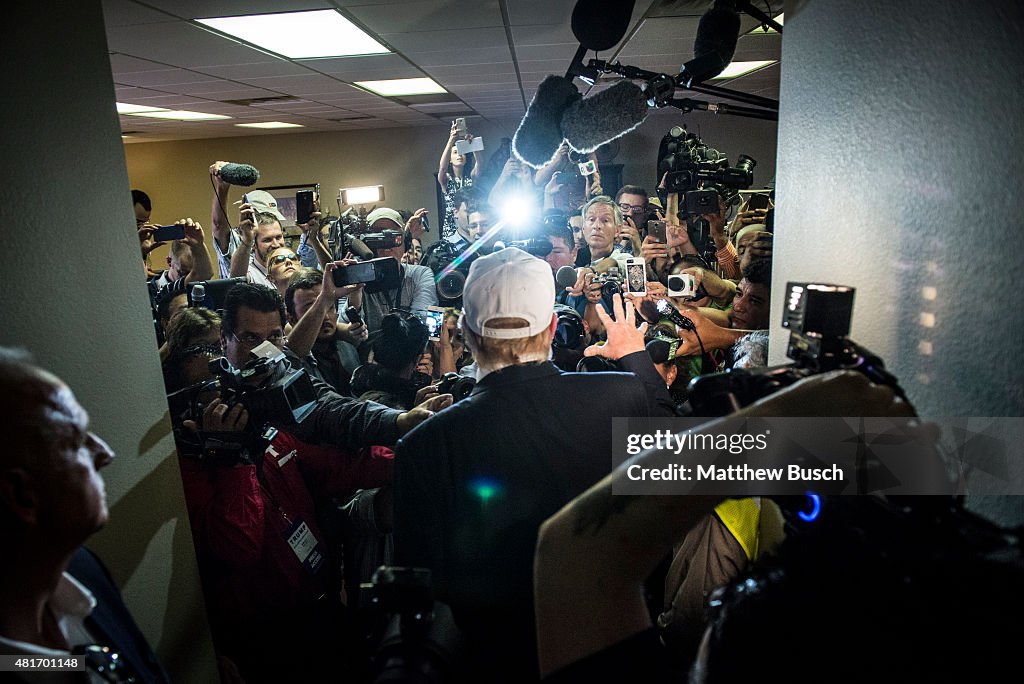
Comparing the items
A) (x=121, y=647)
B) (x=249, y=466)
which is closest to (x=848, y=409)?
(x=121, y=647)

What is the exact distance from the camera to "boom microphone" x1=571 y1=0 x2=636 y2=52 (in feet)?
Answer: 6.31

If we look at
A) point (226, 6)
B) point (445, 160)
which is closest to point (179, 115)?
point (445, 160)

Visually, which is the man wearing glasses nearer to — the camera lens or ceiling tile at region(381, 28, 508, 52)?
ceiling tile at region(381, 28, 508, 52)

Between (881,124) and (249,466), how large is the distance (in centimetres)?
164

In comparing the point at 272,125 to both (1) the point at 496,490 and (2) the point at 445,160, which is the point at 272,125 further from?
(1) the point at 496,490

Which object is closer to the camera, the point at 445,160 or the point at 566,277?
the point at 566,277

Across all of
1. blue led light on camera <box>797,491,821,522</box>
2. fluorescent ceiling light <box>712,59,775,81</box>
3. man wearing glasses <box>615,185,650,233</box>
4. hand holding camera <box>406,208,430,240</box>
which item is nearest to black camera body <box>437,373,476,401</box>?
blue led light on camera <box>797,491,821,522</box>

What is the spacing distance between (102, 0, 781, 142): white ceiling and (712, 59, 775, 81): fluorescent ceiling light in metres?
0.16

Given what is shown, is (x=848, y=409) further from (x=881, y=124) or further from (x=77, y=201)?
(x=77, y=201)

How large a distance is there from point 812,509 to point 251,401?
137cm

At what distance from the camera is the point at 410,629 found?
95cm

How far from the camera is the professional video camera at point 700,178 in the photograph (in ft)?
8.34

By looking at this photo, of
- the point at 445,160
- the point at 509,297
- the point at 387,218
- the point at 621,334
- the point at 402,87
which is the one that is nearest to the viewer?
the point at 509,297

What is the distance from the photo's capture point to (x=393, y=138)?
857 cm
